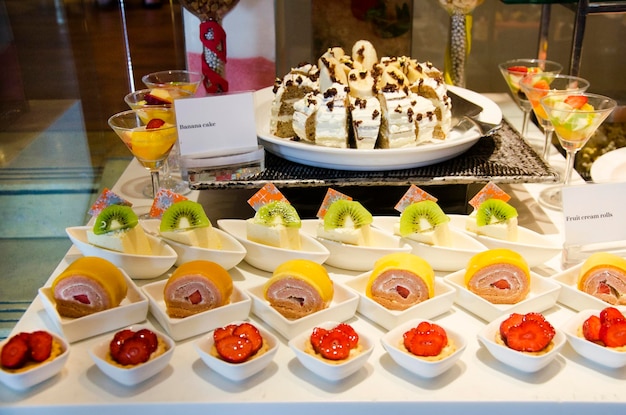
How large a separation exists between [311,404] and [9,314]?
1928 mm

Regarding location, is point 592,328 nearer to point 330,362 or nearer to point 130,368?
point 330,362

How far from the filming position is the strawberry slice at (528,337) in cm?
142

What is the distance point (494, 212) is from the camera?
1.88m

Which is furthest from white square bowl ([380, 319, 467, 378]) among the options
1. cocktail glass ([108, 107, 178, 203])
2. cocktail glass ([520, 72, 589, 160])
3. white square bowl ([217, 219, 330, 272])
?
cocktail glass ([520, 72, 589, 160])

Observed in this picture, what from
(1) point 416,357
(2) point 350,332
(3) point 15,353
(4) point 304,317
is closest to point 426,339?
(1) point 416,357

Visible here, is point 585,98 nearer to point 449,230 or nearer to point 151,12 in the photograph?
point 449,230

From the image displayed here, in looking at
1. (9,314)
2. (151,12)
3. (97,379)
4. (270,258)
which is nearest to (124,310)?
(97,379)

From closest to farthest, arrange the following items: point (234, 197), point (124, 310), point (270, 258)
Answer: point (124, 310) < point (270, 258) < point (234, 197)

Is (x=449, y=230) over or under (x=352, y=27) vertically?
under

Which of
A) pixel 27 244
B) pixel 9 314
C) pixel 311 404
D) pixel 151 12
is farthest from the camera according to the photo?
pixel 151 12

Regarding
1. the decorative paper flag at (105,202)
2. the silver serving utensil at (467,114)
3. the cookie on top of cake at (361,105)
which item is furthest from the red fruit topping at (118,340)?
the silver serving utensil at (467,114)

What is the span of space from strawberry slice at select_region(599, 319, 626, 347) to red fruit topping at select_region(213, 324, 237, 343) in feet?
2.63

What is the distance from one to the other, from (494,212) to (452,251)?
0.19 meters

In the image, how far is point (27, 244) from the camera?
11.1 feet
